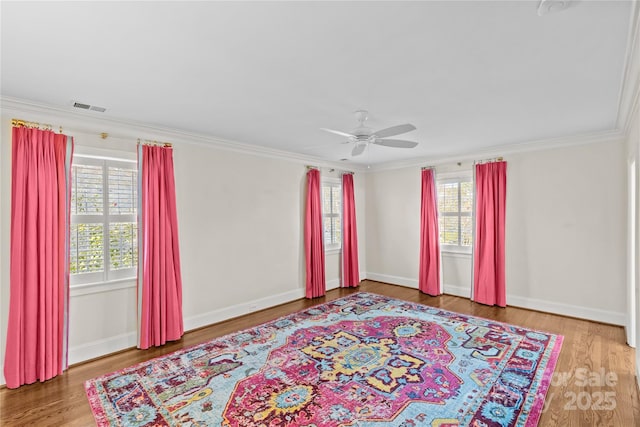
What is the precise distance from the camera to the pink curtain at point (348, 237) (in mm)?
6457

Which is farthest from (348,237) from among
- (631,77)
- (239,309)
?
(631,77)

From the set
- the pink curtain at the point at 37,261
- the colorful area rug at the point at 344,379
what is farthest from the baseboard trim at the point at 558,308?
the pink curtain at the point at 37,261

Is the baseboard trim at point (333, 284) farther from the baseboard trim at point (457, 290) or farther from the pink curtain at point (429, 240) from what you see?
the baseboard trim at point (457, 290)

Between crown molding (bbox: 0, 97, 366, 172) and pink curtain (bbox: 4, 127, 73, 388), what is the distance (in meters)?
0.18

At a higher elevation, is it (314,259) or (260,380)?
(314,259)

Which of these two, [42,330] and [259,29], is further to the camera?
[42,330]

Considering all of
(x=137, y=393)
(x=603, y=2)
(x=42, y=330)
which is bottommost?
(x=137, y=393)

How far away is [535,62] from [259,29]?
195cm

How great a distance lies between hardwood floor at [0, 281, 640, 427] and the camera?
237 centimetres

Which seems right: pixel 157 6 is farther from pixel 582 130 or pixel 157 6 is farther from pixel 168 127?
pixel 582 130

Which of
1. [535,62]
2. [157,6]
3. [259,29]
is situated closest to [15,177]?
[157,6]

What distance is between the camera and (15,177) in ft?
9.41

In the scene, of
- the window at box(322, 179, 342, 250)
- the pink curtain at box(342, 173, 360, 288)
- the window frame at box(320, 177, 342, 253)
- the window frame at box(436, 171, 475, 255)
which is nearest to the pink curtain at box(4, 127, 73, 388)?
the window frame at box(320, 177, 342, 253)

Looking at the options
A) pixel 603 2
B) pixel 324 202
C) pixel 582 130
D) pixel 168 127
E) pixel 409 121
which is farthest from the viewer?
pixel 324 202
